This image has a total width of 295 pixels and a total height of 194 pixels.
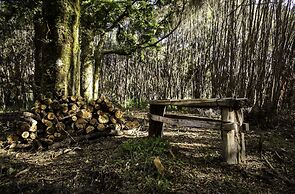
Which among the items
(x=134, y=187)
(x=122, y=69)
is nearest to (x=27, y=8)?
(x=134, y=187)

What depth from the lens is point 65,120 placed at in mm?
4691

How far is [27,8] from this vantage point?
538 cm

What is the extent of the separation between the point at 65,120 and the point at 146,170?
2.23 meters

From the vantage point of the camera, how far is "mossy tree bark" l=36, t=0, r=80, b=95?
197 inches

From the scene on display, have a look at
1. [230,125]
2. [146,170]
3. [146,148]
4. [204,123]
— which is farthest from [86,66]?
[230,125]

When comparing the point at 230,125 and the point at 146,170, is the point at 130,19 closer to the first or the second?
the point at 230,125

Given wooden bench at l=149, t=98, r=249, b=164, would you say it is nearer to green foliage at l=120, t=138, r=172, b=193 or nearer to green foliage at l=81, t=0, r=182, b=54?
green foliage at l=120, t=138, r=172, b=193

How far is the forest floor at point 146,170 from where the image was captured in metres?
2.78

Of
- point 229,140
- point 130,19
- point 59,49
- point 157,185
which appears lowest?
point 157,185

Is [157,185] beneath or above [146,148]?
beneath

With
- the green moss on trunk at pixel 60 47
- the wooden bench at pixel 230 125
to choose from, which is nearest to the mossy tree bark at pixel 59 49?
the green moss on trunk at pixel 60 47

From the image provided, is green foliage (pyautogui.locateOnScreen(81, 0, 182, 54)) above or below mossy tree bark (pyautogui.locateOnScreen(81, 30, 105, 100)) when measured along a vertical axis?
above

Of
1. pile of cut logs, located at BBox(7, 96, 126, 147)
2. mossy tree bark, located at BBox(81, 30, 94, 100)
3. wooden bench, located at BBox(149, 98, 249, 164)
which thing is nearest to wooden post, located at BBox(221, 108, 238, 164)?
wooden bench, located at BBox(149, 98, 249, 164)

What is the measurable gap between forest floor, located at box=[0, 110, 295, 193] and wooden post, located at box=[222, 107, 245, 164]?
100mm
